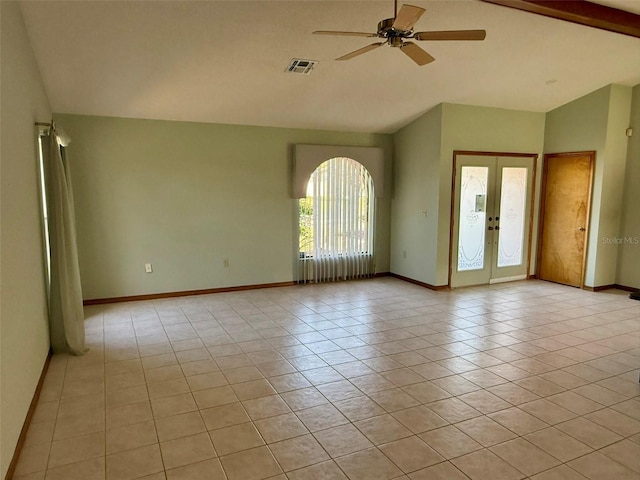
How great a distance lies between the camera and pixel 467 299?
223 inches

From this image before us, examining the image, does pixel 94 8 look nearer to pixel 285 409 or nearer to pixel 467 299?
pixel 285 409

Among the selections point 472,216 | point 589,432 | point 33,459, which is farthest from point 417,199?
point 33,459

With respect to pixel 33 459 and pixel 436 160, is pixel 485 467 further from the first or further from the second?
pixel 436 160

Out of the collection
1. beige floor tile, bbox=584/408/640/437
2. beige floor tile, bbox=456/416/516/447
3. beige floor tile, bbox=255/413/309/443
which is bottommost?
beige floor tile, bbox=584/408/640/437

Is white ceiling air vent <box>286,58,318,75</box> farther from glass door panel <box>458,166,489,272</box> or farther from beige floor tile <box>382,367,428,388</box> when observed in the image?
beige floor tile <box>382,367,428,388</box>

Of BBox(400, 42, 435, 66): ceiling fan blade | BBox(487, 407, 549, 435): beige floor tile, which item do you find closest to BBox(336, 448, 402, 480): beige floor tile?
BBox(487, 407, 549, 435): beige floor tile

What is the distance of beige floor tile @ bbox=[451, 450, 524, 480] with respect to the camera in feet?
7.11

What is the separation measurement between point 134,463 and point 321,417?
1103 mm

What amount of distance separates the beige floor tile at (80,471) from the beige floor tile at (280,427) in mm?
867

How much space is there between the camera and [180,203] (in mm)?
5582

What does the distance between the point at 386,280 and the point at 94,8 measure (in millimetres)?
5156

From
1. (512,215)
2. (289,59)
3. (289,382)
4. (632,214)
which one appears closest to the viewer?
(289,382)

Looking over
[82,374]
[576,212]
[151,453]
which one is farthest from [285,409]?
[576,212]

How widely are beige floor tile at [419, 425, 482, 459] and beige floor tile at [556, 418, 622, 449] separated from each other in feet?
2.05
